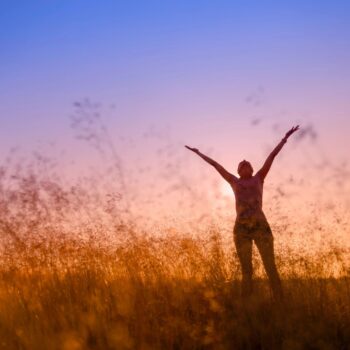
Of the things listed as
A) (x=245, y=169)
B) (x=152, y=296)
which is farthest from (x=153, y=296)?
(x=245, y=169)

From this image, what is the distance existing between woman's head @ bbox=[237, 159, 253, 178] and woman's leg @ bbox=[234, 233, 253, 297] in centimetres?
72

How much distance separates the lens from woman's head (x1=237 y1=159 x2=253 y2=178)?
525 centimetres

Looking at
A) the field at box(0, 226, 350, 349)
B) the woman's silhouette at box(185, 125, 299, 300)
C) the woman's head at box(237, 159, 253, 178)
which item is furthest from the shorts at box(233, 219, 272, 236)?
the woman's head at box(237, 159, 253, 178)

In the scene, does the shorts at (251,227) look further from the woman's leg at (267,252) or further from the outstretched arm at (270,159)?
the outstretched arm at (270,159)

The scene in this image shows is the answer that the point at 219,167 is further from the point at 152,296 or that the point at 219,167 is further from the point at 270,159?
the point at 152,296

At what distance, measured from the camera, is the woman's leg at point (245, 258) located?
3.92m

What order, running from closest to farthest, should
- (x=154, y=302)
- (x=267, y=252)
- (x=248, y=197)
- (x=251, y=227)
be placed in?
(x=154, y=302), (x=267, y=252), (x=251, y=227), (x=248, y=197)

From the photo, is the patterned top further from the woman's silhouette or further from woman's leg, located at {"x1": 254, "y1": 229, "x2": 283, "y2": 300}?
woman's leg, located at {"x1": 254, "y1": 229, "x2": 283, "y2": 300}

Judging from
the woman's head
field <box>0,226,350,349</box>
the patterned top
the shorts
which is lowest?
field <box>0,226,350,349</box>

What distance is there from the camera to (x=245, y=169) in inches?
207

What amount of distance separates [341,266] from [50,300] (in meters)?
2.28

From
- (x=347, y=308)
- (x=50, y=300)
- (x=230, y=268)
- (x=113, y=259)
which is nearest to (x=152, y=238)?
(x=113, y=259)

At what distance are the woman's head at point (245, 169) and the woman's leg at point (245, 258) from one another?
72 cm

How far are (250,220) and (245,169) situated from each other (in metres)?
0.62
